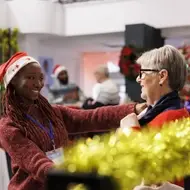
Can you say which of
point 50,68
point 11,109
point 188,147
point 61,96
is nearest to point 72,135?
point 11,109

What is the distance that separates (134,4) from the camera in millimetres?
7418

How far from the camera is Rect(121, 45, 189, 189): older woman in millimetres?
1876

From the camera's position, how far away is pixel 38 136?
208cm

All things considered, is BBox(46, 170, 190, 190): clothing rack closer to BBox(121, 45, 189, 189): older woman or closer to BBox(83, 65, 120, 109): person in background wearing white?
BBox(121, 45, 189, 189): older woman

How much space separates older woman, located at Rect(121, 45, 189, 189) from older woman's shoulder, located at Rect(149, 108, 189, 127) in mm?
30

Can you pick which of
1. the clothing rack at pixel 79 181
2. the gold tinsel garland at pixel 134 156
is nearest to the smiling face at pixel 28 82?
the gold tinsel garland at pixel 134 156

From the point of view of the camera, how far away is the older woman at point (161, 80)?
188 centimetres

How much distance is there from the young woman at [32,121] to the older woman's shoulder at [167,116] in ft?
1.50

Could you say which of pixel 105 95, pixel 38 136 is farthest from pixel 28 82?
pixel 105 95

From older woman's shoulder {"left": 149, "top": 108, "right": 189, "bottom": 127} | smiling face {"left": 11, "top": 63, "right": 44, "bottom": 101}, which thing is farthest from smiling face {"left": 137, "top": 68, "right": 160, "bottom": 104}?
smiling face {"left": 11, "top": 63, "right": 44, "bottom": 101}

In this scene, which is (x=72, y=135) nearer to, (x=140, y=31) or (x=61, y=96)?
(x=61, y=96)

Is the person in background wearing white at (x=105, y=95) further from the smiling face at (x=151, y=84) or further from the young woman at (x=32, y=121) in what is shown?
the smiling face at (x=151, y=84)

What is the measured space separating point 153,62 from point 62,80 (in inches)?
213

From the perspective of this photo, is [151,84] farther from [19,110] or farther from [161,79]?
[19,110]
